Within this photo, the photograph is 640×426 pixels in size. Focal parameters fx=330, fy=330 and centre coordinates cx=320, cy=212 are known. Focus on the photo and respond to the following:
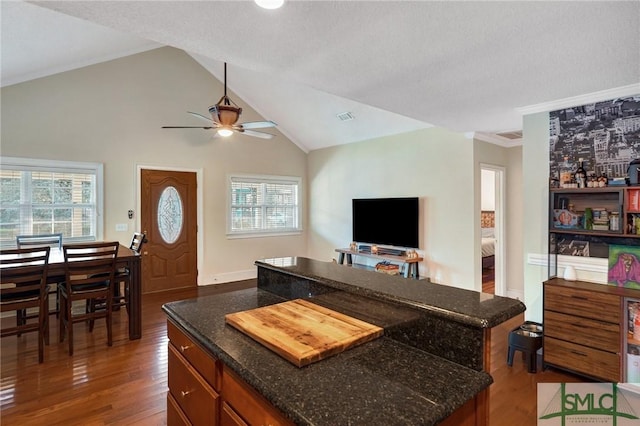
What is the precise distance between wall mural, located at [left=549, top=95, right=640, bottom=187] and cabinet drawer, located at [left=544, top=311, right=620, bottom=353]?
119cm

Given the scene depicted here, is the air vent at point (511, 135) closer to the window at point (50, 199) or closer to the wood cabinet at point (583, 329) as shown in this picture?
the wood cabinet at point (583, 329)

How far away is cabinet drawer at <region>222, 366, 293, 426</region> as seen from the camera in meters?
1.01

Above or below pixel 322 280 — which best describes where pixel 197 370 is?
below

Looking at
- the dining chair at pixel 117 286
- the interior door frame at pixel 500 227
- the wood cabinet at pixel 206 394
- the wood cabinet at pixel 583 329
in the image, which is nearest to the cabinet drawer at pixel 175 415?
the wood cabinet at pixel 206 394

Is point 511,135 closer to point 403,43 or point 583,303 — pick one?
point 583,303

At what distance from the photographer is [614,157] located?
9.37ft

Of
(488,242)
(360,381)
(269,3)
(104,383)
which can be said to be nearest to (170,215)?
(104,383)

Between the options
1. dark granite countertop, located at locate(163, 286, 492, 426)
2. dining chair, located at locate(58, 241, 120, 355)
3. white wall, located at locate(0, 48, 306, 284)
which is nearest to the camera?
dark granite countertop, located at locate(163, 286, 492, 426)

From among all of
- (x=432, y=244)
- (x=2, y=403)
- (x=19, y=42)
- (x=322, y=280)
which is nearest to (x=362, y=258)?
(x=432, y=244)

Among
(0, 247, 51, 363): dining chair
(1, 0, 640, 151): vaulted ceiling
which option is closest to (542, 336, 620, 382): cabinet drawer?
(1, 0, 640, 151): vaulted ceiling

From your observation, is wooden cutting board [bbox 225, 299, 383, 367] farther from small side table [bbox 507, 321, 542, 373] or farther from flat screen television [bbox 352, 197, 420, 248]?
flat screen television [bbox 352, 197, 420, 248]

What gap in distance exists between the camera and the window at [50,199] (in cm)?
423

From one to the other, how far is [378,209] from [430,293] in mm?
4213

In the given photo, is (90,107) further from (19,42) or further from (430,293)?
(430,293)
